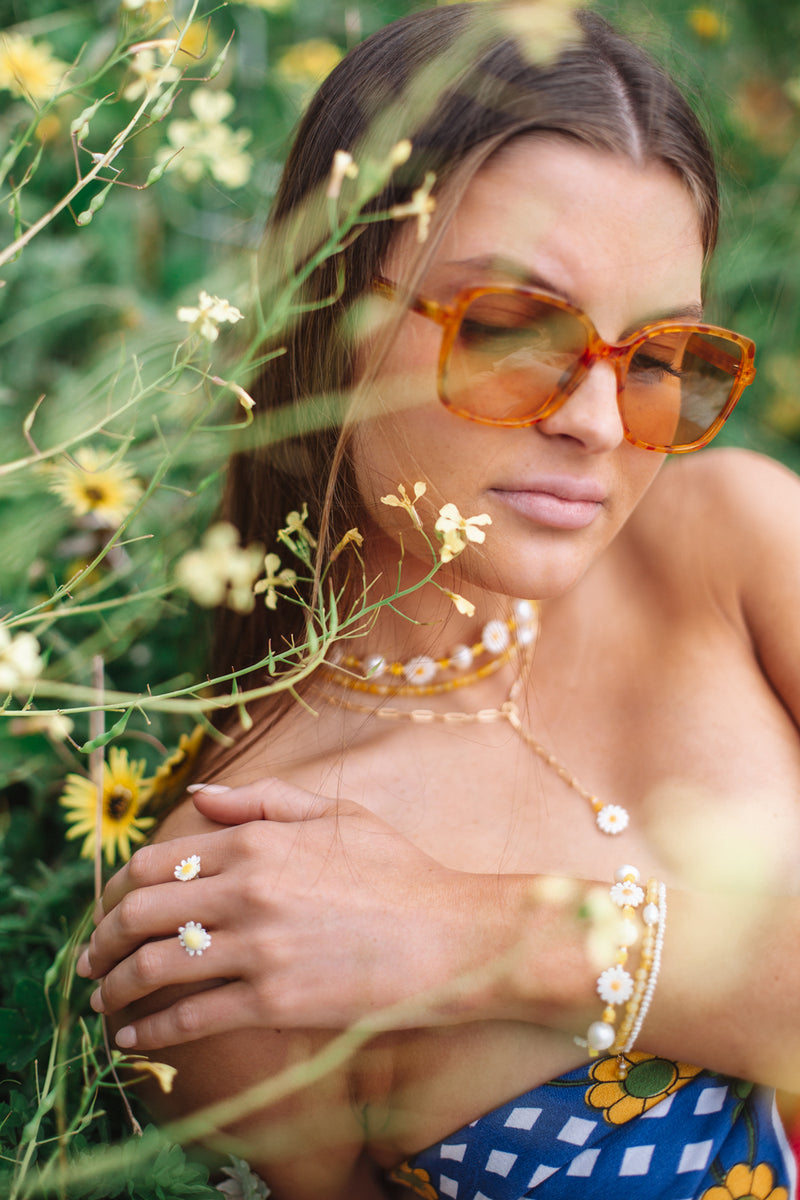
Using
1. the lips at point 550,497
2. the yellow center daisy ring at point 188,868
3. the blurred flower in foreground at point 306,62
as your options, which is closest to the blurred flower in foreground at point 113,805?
the yellow center daisy ring at point 188,868

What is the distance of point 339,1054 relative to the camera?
917 millimetres

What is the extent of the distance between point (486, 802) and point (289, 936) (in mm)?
349

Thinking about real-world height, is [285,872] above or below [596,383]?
below

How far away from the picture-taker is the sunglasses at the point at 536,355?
2.90 ft

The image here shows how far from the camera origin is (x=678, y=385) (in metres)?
1.03

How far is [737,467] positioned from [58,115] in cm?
129

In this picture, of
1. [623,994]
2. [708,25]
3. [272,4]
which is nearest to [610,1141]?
[623,994]

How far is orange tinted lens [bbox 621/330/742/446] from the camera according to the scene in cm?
98

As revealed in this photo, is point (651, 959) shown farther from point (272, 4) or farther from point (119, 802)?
point (272, 4)

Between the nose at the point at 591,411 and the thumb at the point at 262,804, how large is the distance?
46cm

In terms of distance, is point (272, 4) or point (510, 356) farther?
point (272, 4)

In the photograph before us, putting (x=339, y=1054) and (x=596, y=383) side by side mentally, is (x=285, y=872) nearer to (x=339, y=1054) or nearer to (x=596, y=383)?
(x=339, y=1054)

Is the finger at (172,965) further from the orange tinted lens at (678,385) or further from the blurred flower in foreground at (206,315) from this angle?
the orange tinted lens at (678,385)

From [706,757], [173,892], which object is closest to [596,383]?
[706,757]
